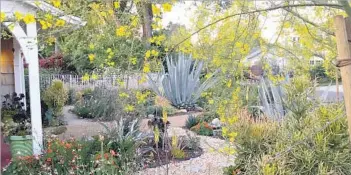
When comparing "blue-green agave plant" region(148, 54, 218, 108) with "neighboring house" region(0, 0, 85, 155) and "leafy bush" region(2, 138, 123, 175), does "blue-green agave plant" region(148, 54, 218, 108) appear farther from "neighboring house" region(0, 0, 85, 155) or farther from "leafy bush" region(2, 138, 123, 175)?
"leafy bush" region(2, 138, 123, 175)

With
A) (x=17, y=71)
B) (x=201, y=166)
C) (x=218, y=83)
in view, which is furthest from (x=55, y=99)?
(x=218, y=83)

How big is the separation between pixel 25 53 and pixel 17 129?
1.35m

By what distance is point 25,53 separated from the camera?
209 inches

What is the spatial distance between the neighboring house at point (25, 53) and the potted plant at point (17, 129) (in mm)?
155

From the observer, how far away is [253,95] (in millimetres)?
8289

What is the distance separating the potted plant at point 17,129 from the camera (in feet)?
18.1

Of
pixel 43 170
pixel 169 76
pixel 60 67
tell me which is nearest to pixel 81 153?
pixel 43 170

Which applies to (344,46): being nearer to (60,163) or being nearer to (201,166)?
(60,163)

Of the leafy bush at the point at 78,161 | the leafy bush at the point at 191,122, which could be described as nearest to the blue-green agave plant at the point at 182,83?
the leafy bush at the point at 191,122

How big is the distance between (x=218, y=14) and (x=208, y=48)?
0.47m

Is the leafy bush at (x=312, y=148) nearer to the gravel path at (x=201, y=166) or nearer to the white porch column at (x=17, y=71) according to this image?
the gravel path at (x=201, y=166)

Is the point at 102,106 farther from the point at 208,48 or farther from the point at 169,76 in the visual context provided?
the point at 208,48

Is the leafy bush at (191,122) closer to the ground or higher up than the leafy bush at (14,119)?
closer to the ground

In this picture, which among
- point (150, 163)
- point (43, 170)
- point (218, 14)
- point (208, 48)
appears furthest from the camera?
point (150, 163)
